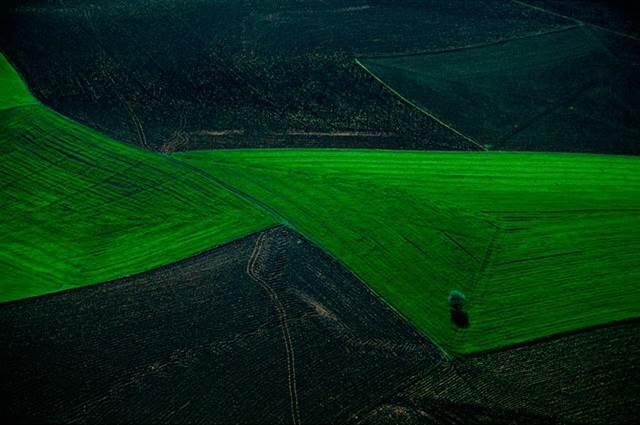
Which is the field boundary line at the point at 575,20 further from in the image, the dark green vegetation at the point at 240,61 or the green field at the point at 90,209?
the green field at the point at 90,209

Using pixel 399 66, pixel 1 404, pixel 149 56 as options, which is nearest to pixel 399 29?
pixel 399 66

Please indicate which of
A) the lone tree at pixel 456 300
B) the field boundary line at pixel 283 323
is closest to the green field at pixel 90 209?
the field boundary line at pixel 283 323

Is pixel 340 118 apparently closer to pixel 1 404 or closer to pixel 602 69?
pixel 602 69

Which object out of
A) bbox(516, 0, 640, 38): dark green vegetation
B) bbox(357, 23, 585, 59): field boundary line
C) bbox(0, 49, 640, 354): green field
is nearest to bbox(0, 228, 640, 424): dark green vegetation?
bbox(0, 49, 640, 354): green field

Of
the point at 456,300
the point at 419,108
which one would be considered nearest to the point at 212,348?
the point at 456,300

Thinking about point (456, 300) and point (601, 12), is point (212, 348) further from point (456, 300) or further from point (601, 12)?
point (601, 12)

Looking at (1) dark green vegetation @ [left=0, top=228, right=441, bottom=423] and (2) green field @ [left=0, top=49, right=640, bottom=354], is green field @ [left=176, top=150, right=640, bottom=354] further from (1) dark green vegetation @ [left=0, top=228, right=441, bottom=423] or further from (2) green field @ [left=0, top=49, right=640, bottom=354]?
(1) dark green vegetation @ [left=0, top=228, right=441, bottom=423]
